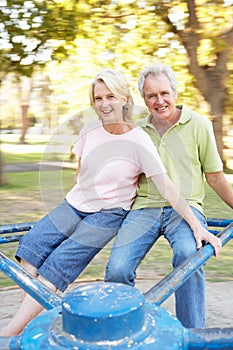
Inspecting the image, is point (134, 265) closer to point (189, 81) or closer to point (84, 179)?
point (84, 179)

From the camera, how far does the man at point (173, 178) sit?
2170mm

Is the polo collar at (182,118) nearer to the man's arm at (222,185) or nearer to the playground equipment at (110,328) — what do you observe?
the man's arm at (222,185)

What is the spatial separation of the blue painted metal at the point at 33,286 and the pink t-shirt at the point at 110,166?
55 cm

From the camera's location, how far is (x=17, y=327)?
80.3 inches

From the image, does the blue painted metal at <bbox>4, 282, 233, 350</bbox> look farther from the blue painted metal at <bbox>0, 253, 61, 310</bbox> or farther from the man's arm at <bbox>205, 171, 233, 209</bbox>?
the man's arm at <bbox>205, 171, 233, 209</bbox>

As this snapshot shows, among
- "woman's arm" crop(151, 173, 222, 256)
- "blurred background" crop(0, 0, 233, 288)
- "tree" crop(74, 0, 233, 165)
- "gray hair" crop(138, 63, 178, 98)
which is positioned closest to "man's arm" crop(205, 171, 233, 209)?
"woman's arm" crop(151, 173, 222, 256)

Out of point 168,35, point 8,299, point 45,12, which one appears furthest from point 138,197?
point 168,35

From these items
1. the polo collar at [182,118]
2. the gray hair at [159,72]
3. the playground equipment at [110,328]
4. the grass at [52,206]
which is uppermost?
the gray hair at [159,72]

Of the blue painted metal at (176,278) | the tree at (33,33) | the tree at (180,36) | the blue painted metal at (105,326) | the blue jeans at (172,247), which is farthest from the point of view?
the tree at (180,36)

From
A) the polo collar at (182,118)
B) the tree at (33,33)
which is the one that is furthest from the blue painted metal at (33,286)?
the tree at (33,33)

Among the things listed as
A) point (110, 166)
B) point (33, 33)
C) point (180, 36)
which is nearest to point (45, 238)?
point (110, 166)

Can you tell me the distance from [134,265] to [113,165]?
0.43m

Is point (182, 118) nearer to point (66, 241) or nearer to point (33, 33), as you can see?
point (66, 241)

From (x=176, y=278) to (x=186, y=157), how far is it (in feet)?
2.59
